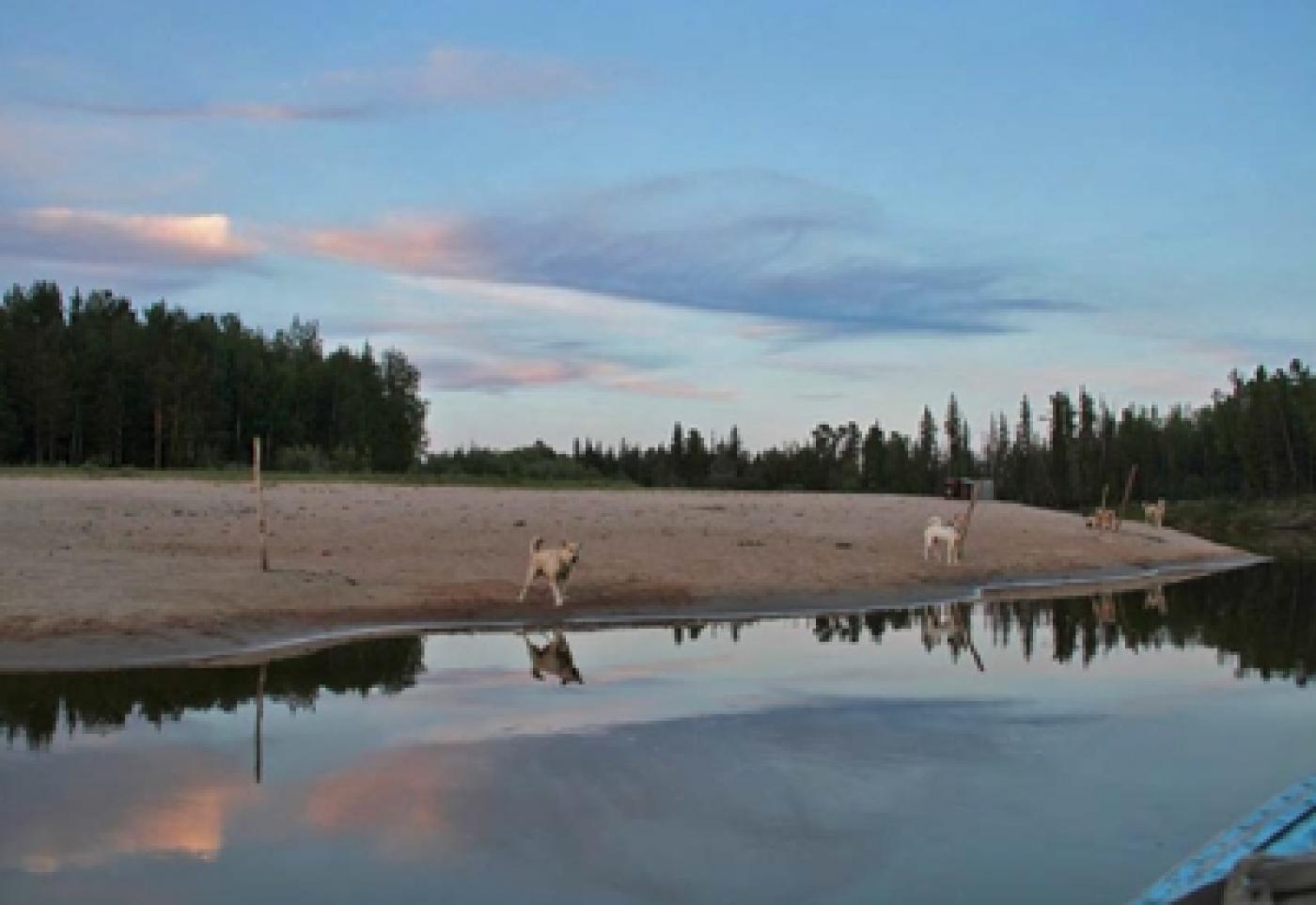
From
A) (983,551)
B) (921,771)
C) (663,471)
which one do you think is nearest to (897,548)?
(983,551)

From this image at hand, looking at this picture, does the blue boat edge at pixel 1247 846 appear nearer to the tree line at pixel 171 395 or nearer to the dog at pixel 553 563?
the dog at pixel 553 563

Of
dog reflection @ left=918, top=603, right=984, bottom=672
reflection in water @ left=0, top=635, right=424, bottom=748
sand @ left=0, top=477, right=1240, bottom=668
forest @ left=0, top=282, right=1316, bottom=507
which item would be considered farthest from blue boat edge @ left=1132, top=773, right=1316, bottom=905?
forest @ left=0, top=282, right=1316, bottom=507

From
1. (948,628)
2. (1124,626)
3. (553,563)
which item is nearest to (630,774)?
(553,563)

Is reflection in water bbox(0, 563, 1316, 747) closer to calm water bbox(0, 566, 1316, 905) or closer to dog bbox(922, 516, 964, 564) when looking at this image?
calm water bbox(0, 566, 1316, 905)

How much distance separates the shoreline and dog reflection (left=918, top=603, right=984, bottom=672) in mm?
889

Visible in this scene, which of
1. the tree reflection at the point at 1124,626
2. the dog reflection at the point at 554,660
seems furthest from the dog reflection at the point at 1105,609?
the dog reflection at the point at 554,660

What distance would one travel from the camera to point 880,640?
2462 centimetres

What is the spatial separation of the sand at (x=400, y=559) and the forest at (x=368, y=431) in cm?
3063

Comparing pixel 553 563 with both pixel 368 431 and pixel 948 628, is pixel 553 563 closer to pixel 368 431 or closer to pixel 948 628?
pixel 948 628

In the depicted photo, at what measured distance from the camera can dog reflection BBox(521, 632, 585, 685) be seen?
19250mm

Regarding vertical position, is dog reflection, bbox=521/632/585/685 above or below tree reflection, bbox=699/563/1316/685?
above

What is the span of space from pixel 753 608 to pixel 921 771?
1439 centimetres

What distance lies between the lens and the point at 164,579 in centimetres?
2331

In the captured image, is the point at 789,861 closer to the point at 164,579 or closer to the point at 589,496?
the point at 164,579
